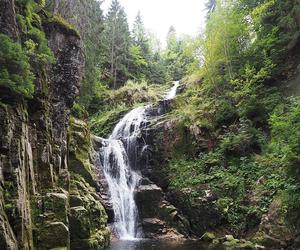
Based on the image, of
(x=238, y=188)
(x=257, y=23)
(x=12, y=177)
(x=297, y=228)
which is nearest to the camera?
(x=12, y=177)

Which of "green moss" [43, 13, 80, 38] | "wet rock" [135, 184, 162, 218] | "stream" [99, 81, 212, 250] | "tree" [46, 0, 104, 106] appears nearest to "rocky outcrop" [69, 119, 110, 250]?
"stream" [99, 81, 212, 250]

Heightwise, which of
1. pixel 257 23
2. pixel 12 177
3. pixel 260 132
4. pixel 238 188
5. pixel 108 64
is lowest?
pixel 238 188

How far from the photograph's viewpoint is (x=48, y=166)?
46.4 ft

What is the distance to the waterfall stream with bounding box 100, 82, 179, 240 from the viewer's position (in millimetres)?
20219

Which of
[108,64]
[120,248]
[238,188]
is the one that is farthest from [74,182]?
[108,64]

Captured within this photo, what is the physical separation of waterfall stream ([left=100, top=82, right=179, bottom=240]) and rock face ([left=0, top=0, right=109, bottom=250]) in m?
2.28

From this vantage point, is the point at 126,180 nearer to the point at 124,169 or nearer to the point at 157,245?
the point at 124,169

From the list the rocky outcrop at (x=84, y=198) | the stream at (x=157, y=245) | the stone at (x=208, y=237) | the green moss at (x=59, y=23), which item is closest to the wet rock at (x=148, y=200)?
the rocky outcrop at (x=84, y=198)

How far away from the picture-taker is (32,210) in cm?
1205

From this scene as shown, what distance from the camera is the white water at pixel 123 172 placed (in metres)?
20.2

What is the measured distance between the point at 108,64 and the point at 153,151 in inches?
798

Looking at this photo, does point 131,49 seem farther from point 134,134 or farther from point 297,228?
point 297,228

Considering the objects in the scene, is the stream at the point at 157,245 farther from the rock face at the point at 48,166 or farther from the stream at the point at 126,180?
the rock face at the point at 48,166

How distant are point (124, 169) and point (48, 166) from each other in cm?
961
